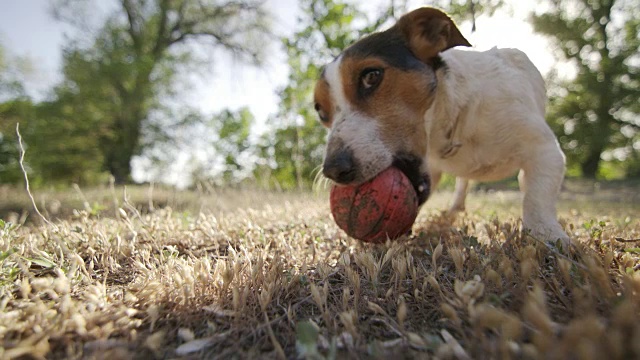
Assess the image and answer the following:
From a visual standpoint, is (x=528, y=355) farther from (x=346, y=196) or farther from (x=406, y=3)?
(x=406, y=3)

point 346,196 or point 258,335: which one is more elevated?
point 346,196

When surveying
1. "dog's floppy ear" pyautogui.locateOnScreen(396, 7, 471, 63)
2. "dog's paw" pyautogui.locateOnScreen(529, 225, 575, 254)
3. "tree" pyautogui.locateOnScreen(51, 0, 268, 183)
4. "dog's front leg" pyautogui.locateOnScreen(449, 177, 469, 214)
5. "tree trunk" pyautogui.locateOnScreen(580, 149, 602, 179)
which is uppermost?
"tree" pyautogui.locateOnScreen(51, 0, 268, 183)

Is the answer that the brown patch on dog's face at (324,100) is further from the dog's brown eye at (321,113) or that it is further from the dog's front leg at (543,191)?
the dog's front leg at (543,191)

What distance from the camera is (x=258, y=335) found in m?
1.21

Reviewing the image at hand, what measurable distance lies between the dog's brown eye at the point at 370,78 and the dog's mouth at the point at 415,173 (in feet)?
1.66

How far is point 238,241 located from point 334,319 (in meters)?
1.31

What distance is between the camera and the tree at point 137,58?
13.3 m

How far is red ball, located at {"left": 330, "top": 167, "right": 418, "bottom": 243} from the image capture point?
2.05 metres

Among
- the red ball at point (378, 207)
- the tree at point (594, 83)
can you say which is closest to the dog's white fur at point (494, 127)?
the red ball at point (378, 207)

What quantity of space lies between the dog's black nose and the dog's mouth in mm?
340

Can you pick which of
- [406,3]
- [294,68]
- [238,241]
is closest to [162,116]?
[294,68]

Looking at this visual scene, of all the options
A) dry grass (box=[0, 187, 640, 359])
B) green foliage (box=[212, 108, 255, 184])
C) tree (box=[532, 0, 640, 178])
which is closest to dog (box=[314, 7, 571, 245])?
dry grass (box=[0, 187, 640, 359])

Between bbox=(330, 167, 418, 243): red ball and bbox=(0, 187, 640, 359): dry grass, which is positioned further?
bbox=(330, 167, 418, 243): red ball

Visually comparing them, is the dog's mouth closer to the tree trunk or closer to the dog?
the dog
